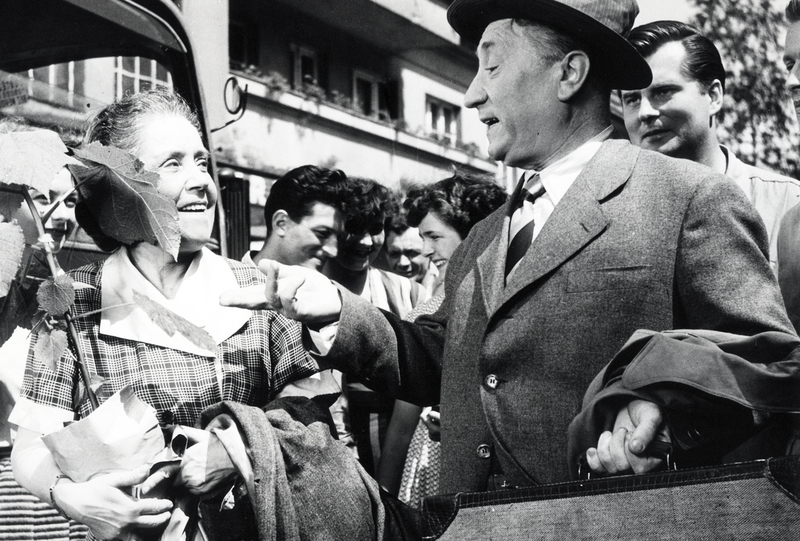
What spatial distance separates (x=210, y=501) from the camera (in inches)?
82.4

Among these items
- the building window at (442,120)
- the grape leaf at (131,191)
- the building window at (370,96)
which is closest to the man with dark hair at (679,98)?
the building window at (442,120)

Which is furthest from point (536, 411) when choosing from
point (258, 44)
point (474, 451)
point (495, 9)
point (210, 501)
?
point (258, 44)

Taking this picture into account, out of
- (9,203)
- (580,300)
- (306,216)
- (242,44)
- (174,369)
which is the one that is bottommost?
(174,369)

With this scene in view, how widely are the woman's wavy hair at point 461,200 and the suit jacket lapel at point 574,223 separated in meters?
2.12

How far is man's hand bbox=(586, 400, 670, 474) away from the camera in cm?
153

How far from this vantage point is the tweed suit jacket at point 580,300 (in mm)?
1889

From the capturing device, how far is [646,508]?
4.55 feet

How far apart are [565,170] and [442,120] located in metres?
2.26

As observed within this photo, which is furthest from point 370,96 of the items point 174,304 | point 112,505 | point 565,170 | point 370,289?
point 112,505

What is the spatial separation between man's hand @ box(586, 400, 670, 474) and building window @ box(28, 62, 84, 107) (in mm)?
2163

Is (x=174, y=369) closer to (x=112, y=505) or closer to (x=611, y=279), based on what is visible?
(x=112, y=505)

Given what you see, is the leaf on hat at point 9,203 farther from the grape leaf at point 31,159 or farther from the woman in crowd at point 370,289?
the woman in crowd at point 370,289

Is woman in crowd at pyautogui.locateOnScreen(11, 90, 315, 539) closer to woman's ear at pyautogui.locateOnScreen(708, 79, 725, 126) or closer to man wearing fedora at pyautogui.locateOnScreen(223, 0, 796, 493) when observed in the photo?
man wearing fedora at pyautogui.locateOnScreen(223, 0, 796, 493)

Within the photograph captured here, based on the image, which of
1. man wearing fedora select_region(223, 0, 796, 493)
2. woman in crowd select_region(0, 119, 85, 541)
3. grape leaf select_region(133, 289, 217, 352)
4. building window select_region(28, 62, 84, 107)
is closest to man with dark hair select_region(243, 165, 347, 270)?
building window select_region(28, 62, 84, 107)
